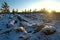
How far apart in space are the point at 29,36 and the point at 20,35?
635 millimetres

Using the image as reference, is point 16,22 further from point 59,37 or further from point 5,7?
point 5,7

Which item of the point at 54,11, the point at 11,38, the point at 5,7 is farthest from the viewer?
the point at 5,7

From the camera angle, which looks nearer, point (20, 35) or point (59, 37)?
point (59, 37)

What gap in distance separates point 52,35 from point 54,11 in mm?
18914

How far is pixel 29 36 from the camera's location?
8234 millimetres

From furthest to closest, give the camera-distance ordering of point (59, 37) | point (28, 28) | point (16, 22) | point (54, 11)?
1. point (54, 11)
2. point (16, 22)
3. point (28, 28)
4. point (59, 37)

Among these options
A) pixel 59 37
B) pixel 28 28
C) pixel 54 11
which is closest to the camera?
pixel 59 37

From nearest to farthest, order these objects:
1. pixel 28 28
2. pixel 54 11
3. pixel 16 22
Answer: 1. pixel 28 28
2. pixel 16 22
3. pixel 54 11

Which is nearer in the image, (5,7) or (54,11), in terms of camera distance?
(54,11)

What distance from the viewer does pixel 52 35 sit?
8.01 meters

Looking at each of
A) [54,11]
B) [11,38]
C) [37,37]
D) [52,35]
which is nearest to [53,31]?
[52,35]

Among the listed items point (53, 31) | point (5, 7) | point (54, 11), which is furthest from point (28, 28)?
point (5, 7)

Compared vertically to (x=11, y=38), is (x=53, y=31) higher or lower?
higher

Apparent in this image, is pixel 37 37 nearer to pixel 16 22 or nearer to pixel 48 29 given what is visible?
pixel 48 29
